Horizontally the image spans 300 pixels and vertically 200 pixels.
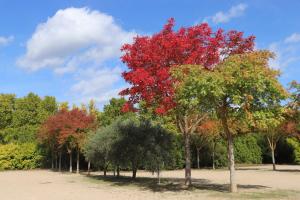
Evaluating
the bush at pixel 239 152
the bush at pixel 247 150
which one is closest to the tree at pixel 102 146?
the bush at pixel 239 152

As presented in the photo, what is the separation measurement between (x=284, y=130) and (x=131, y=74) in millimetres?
19055

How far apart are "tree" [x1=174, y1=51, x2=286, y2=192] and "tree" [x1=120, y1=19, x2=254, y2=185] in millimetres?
1997

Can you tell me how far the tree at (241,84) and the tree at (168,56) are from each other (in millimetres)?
1997

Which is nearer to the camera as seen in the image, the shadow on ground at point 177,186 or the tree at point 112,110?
the shadow on ground at point 177,186

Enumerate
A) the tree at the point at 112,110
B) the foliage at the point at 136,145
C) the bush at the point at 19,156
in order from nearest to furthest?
the foliage at the point at 136,145
the bush at the point at 19,156
the tree at the point at 112,110

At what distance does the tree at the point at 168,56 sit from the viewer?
18.1m

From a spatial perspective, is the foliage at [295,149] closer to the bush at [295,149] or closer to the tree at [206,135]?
the bush at [295,149]

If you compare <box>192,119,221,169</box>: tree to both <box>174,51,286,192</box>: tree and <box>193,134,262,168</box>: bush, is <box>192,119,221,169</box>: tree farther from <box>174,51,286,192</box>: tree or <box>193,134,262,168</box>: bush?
<box>174,51,286,192</box>: tree

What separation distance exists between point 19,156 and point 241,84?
28970 mm

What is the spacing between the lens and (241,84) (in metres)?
15.5

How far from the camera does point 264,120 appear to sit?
1559cm

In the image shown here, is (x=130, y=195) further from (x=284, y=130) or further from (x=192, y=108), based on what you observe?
(x=284, y=130)

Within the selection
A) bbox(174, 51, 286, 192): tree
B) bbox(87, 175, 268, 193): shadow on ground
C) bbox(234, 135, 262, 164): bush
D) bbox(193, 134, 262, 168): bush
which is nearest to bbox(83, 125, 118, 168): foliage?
bbox(87, 175, 268, 193): shadow on ground

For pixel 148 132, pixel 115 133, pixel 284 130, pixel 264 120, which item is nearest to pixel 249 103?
pixel 264 120
